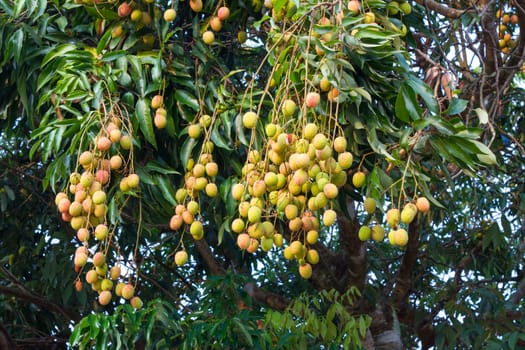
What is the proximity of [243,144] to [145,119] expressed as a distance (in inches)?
10.3

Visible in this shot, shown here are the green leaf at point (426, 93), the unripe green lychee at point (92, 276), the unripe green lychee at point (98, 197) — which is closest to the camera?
the green leaf at point (426, 93)

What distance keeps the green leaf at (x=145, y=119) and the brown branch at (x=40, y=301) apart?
4.48 ft

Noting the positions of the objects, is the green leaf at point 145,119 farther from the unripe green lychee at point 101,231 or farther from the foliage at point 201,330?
the foliage at point 201,330

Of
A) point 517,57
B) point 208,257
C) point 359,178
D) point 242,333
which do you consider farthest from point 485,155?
point 208,257

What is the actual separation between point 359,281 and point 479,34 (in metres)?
0.91

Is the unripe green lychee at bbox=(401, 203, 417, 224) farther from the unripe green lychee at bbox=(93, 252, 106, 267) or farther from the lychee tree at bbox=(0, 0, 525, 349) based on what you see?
the unripe green lychee at bbox=(93, 252, 106, 267)

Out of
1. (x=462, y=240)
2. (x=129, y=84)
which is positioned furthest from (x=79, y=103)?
(x=462, y=240)

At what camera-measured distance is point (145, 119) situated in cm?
202

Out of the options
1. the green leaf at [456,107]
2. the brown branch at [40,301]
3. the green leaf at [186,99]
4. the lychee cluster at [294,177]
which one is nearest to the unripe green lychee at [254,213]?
Result: the lychee cluster at [294,177]

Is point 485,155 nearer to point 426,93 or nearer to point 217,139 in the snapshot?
point 426,93

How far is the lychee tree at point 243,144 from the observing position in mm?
1661

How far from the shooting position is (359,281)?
10.7ft

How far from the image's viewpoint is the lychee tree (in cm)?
166

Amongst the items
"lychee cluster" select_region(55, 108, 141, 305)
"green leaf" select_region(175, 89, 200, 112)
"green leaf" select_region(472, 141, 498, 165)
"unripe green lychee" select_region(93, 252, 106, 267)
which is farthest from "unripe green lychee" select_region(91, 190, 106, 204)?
"green leaf" select_region(472, 141, 498, 165)
